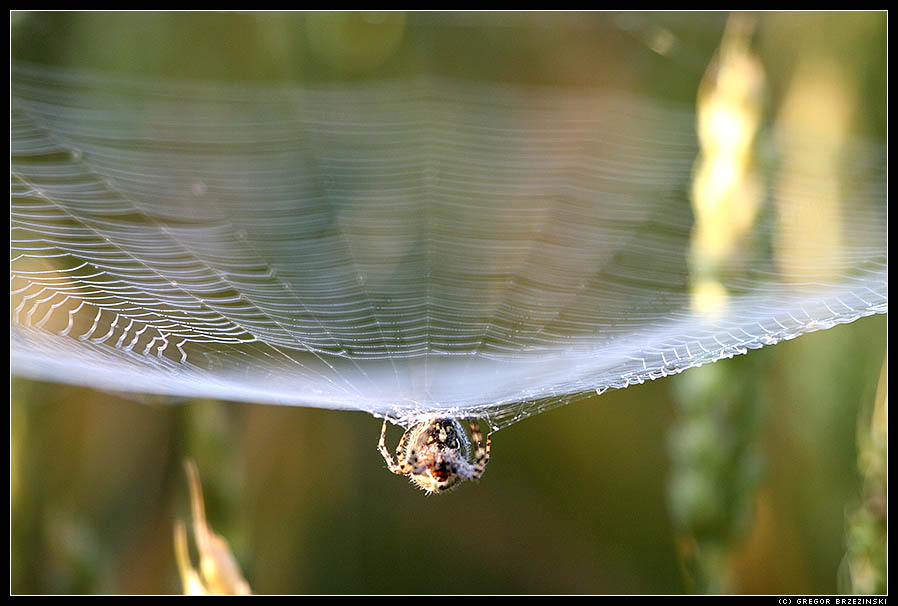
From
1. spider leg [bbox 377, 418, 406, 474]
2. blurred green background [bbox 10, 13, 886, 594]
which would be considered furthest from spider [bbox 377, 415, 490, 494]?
blurred green background [bbox 10, 13, 886, 594]

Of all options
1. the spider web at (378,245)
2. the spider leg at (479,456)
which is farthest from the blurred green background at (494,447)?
the spider leg at (479,456)

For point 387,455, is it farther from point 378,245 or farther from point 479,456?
point 378,245

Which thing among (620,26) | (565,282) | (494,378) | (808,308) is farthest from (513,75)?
(808,308)

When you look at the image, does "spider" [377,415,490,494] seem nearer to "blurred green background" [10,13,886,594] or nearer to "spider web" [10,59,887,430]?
"spider web" [10,59,887,430]

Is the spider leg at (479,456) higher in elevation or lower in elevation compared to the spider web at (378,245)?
lower

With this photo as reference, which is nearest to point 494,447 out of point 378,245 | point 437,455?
point 437,455

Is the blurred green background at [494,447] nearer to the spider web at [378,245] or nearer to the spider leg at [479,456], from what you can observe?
the spider web at [378,245]
